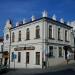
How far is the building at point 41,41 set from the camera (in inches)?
1352

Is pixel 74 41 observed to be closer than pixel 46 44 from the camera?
No

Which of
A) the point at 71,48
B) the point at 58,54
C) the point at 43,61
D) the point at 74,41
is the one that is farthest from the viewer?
the point at 74,41

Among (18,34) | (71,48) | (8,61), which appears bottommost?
(8,61)

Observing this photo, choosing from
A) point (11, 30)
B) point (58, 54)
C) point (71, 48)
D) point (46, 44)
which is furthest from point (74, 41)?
point (11, 30)

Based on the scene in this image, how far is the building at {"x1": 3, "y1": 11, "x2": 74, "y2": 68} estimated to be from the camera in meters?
34.3

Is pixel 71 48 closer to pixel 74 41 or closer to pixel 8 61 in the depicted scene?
pixel 74 41

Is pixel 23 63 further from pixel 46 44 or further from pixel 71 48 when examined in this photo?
pixel 71 48

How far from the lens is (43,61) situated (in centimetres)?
3341

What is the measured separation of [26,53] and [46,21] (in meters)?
7.95

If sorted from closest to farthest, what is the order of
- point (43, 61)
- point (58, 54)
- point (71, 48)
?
point (43, 61)
point (58, 54)
point (71, 48)

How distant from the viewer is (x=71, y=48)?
40.8 meters

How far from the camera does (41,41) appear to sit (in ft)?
112

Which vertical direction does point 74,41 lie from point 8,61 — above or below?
above

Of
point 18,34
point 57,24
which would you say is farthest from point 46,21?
point 18,34
